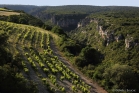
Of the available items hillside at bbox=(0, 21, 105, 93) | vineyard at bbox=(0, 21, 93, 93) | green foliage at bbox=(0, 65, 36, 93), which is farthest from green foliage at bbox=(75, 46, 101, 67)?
green foliage at bbox=(0, 65, 36, 93)

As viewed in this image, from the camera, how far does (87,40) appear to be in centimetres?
15875

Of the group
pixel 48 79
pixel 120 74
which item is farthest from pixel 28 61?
pixel 120 74

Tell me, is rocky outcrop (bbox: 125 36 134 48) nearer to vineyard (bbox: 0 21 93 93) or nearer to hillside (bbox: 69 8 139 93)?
hillside (bbox: 69 8 139 93)

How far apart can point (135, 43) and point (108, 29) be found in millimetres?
30022

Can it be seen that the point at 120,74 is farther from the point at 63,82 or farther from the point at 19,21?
the point at 19,21

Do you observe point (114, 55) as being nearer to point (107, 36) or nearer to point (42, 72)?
point (107, 36)

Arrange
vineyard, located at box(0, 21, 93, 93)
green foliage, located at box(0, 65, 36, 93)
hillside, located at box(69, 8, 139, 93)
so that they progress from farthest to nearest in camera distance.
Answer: hillside, located at box(69, 8, 139, 93)
vineyard, located at box(0, 21, 93, 93)
green foliage, located at box(0, 65, 36, 93)

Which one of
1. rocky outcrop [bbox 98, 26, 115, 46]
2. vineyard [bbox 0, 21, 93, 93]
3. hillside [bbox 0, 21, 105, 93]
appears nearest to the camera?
hillside [bbox 0, 21, 105, 93]

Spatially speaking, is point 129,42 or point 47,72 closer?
point 47,72

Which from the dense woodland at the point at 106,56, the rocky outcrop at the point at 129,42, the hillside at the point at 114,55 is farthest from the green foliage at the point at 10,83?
the rocky outcrop at the point at 129,42

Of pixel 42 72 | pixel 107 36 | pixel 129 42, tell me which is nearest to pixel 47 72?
pixel 42 72

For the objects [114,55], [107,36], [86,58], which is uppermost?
[86,58]

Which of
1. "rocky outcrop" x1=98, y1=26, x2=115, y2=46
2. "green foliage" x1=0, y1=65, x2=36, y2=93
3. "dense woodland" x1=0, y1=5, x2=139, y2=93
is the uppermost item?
"green foliage" x1=0, y1=65, x2=36, y2=93

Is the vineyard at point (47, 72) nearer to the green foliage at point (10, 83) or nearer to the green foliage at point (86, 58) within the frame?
the green foliage at point (86, 58)
